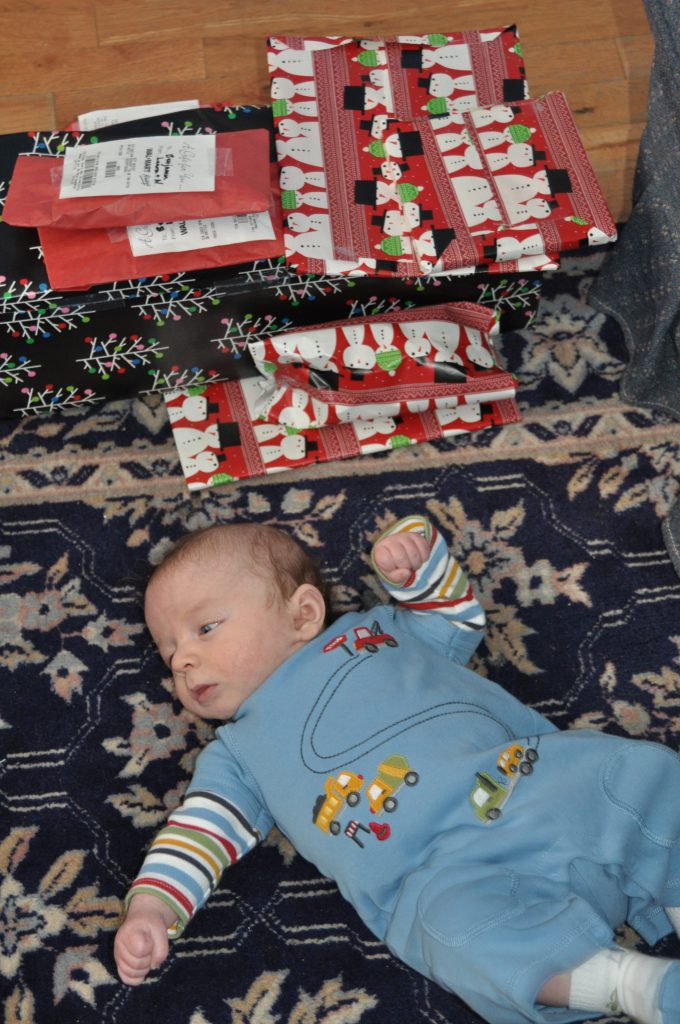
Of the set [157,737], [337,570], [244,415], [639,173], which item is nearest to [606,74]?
[639,173]

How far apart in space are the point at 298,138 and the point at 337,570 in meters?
0.63

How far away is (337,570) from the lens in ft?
4.84

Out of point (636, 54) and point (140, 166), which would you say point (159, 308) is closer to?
point (140, 166)

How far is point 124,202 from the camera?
52.3 inches

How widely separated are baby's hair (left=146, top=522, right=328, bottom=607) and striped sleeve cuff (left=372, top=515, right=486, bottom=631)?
10cm

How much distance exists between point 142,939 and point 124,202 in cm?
92

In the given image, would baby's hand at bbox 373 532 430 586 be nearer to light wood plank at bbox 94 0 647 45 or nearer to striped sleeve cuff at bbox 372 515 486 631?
striped sleeve cuff at bbox 372 515 486 631

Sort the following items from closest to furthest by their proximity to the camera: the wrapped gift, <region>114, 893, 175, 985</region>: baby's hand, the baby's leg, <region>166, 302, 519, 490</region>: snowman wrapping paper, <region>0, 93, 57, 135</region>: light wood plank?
the baby's leg → <region>114, 893, 175, 985</region>: baby's hand → the wrapped gift → <region>166, 302, 519, 490</region>: snowman wrapping paper → <region>0, 93, 57, 135</region>: light wood plank

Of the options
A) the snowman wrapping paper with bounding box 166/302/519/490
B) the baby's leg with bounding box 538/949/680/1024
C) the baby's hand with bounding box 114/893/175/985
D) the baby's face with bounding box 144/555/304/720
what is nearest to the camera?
the baby's leg with bounding box 538/949/680/1024

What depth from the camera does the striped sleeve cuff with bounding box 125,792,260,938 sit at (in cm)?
119

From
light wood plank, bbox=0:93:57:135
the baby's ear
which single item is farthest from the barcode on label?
the baby's ear

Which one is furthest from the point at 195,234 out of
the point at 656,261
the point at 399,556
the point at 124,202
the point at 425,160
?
the point at 656,261

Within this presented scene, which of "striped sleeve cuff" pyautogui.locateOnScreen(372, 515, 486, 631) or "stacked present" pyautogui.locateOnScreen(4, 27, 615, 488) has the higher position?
"stacked present" pyautogui.locateOnScreen(4, 27, 615, 488)

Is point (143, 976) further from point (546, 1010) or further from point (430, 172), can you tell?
point (430, 172)
